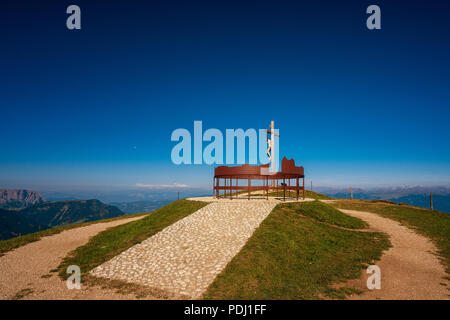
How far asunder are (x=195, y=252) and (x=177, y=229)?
3845 millimetres

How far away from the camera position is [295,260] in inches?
503

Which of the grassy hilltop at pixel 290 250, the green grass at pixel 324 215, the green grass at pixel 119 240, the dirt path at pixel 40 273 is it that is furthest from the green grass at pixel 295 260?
the green grass at pixel 119 240

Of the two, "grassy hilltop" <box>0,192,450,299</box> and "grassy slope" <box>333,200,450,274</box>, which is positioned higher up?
"grassy hilltop" <box>0,192,450,299</box>

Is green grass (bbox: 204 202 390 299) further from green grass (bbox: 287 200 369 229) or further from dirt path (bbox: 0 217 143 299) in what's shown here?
dirt path (bbox: 0 217 143 299)

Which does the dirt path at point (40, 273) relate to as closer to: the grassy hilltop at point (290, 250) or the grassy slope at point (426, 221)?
the grassy hilltop at point (290, 250)

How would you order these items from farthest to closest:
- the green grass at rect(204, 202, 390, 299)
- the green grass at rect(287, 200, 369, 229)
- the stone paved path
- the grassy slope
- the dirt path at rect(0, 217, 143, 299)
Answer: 1. the green grass at rect(287, 200, 369, 229)
2. the grassy slope
3. the stone paved path
4. the dirt path at rect(0, 217, 143, 299)
5. the green grass at rect(204, 202, 390, 299)

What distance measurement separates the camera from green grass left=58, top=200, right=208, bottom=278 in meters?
14.1

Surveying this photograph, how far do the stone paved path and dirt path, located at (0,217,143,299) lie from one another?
168 centimetres

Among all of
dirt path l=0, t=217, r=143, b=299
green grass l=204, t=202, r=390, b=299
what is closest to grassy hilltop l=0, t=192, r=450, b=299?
green grass l=204, t=202, r=390, b=299

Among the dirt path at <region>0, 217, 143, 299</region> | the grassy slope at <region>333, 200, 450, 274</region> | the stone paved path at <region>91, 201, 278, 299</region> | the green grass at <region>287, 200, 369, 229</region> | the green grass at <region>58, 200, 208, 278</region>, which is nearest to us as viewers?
the dirt path at <region>0, 217, 143, 299</region>
